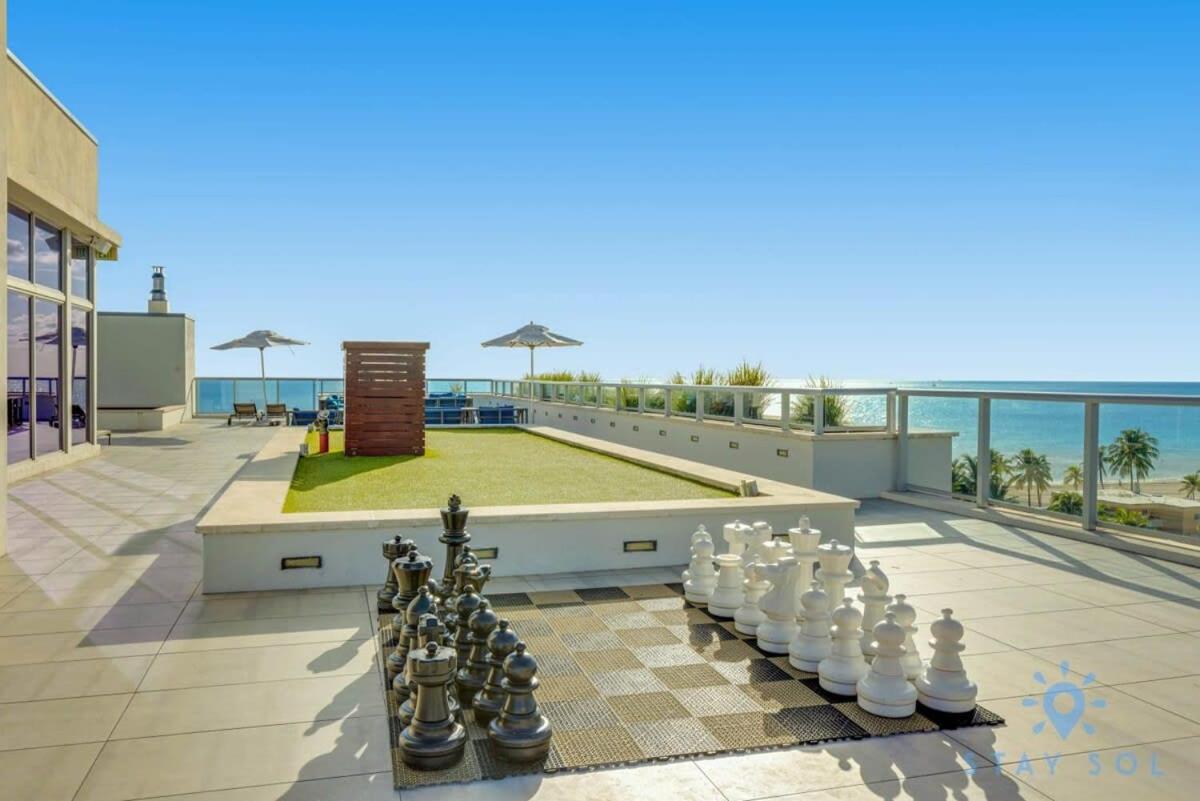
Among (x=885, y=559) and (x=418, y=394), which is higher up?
(x=418, y=394)

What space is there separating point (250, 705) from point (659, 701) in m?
1.53

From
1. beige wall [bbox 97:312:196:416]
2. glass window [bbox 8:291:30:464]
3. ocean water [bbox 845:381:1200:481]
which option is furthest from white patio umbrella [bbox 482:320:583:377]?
ocean water [bbox 845:381:1200:481]

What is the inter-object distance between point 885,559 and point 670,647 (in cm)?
251

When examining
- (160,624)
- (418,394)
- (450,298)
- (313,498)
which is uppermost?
(450,298)

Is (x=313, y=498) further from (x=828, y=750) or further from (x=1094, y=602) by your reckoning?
(x=1094, y=602)

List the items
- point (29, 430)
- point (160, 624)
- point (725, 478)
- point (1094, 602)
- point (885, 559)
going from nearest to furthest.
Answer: point (160, 624) < point (1094, 602) < point (885, 559) < point (725, 478) < point (29, 430)

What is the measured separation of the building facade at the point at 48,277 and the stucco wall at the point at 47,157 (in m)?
0.01

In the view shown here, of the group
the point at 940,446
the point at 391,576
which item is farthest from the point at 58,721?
the point at 940,446

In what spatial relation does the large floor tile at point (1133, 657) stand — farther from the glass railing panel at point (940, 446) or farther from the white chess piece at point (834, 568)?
the glass railing panel at point (940, 446)

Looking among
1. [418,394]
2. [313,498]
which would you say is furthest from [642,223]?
[313,498]

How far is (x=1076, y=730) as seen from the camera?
9.06 ft

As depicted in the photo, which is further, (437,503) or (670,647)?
(437,503)

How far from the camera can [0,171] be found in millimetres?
5574

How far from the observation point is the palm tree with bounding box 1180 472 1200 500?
18.2 feet
